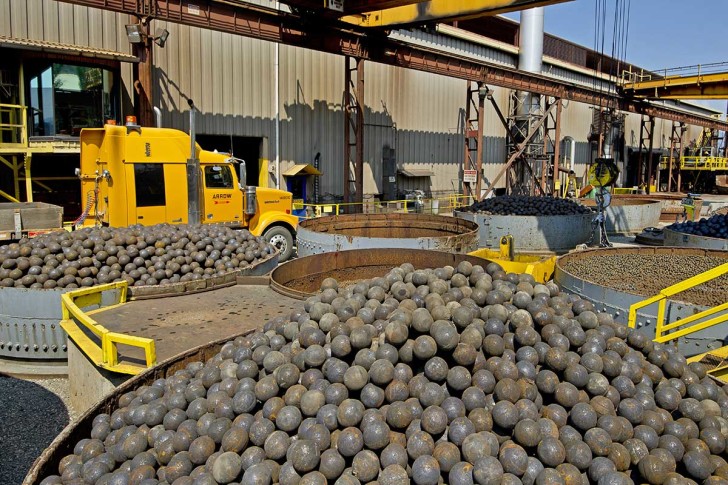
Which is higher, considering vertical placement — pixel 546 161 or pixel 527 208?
pixel 546 161

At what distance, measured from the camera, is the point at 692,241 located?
38.9 ft

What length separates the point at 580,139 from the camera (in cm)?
3809

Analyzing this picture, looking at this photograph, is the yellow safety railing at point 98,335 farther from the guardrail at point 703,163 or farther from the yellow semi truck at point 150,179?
the guardrail at point 703,163

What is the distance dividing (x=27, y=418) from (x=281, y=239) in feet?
25.5

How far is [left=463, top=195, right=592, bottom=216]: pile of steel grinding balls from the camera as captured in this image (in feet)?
51.0

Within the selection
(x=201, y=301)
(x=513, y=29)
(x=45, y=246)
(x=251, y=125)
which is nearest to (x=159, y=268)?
(x=201, y=301)

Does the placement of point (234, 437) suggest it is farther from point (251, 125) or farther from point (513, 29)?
point (513, 29)

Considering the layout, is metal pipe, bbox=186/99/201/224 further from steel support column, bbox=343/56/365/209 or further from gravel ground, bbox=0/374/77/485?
steel support column, bbox=343/56/365/209

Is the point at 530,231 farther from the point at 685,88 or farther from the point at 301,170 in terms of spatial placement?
the point at 685,88

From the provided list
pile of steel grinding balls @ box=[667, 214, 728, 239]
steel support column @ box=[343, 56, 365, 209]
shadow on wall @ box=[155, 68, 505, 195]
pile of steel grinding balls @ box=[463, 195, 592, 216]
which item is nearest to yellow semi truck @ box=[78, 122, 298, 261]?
shadow on wall @ box=[155, 68, 505, 195]

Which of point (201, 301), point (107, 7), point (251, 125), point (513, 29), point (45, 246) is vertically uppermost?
point (513, 29)

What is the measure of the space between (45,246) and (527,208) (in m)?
12.7

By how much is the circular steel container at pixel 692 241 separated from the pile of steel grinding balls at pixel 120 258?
955 centimetres

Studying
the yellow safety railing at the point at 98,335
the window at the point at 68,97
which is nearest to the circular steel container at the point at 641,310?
the yellow safety railing at the point at 98,335
